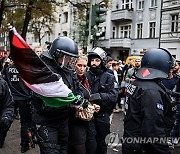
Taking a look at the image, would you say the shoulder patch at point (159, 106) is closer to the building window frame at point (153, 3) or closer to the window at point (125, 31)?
the building window frame at point (153, 3)

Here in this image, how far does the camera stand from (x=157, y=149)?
312 cm

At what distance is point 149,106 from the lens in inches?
120

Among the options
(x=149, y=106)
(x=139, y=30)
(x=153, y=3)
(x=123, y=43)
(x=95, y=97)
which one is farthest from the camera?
(x=123, y=43)

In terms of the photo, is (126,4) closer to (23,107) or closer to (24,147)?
(23,107)

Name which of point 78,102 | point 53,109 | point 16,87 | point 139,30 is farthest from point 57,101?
point 139,30

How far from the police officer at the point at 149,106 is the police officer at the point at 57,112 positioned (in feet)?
2.38

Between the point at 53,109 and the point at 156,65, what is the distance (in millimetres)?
1163

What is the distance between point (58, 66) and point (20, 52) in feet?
1.91

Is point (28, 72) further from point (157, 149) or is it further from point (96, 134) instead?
point (96, 134)

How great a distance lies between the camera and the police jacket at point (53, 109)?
357 cm

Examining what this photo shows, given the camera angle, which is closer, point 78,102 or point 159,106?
point 159,106

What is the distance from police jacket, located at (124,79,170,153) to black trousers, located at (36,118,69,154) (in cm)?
77

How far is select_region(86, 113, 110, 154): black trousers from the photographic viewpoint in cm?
450

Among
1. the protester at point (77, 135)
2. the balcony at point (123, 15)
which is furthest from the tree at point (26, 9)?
the balcony at point (123, 15)
